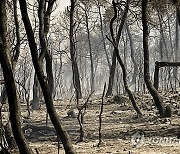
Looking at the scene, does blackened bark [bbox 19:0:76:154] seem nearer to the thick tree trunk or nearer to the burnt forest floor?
the thick tree trunk

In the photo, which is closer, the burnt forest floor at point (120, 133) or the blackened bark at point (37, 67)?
the blackened bark at point (37, 67)

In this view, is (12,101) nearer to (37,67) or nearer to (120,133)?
(37,67)

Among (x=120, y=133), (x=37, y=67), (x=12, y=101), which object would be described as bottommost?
(x=120, y=133)

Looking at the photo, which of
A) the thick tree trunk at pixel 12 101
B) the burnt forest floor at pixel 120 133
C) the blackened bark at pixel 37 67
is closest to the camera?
the thick tree trunk at pixel 12 101

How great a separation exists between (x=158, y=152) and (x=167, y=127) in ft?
8.84

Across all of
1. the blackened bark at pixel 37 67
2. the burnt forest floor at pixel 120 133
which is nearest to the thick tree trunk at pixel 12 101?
the blackened bark at pixel 37 67

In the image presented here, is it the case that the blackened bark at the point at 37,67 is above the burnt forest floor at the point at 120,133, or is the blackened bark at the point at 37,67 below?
above

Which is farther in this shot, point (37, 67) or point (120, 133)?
point (120, 133)

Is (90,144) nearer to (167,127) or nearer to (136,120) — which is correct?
(167,127)

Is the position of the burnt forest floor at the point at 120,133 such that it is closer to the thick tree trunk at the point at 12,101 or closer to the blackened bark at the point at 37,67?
the blackened bark at the point at 37,67

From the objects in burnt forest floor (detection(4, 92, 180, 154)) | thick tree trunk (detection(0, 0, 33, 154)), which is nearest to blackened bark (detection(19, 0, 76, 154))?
thick tree trunk (detection(0, 0, 33, 154))

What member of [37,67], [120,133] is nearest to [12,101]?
[37,67]

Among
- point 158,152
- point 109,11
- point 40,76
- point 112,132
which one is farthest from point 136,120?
point 109,11

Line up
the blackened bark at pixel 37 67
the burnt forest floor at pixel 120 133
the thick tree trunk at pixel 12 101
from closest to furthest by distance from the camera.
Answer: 1. the thick tree trunk at pixel 12 101
2. the blackened bark at pixel 37 67
3. the burnt forest floor at pixel 120 133
